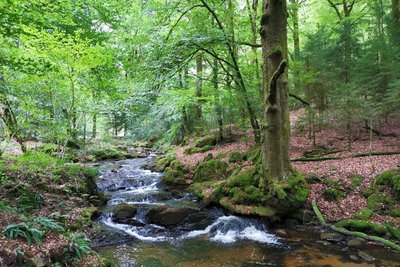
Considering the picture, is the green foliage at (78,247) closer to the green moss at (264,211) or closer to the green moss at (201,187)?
the green moss at (264,211)

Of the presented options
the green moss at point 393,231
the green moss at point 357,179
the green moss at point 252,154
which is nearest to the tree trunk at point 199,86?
the green moss at point 252,154

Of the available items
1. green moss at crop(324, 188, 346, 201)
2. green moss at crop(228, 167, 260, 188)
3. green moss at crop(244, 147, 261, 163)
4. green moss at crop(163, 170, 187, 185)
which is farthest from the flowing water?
green moss at crop(163, 170, 187, 185)

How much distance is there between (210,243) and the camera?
732cm

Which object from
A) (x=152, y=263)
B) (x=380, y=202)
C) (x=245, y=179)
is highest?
(x=245, y=179)

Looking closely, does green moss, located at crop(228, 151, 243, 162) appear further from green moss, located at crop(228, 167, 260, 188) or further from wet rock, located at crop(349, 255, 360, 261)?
wet rock, located at crop(349, 255, 360, 261)

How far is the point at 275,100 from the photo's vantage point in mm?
8227

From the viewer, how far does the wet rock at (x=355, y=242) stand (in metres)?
6.60

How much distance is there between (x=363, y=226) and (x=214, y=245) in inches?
153

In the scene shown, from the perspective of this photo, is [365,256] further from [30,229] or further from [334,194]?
[30,229]

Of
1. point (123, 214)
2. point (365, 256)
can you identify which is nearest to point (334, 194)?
point (365, 256)

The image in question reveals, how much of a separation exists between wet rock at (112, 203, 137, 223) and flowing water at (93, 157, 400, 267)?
196mm

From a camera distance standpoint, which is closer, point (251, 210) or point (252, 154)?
point (251, 210)

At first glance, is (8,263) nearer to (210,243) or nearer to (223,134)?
(210,243)

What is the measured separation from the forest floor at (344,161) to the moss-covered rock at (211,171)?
0.77m
